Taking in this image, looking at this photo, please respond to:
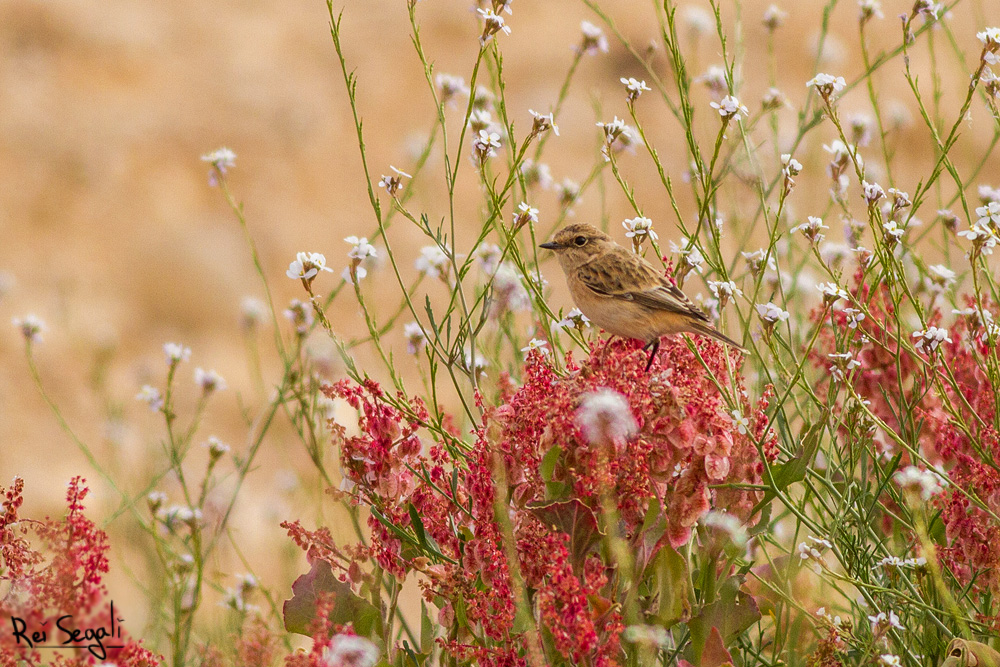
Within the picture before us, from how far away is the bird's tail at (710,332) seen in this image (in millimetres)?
2568

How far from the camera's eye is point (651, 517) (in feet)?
6.63

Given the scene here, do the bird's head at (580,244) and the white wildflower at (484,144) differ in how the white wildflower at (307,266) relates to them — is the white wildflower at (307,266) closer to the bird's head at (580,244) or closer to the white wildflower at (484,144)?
the white wildflower at (484,144)

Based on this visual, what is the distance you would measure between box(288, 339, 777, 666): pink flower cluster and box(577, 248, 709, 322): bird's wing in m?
0.53

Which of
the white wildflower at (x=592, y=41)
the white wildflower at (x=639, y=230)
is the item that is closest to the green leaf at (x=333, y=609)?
the white wildflower at (x=639, y=230)

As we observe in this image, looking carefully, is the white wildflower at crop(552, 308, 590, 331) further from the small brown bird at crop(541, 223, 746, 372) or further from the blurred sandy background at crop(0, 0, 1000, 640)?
the blurred sandy background at crop(0, 0, 1000, 640)

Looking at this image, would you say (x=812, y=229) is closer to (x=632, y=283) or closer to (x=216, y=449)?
(x=632, y=283)

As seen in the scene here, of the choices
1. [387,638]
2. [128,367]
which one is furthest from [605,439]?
[128,367]

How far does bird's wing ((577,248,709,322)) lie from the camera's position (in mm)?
2861

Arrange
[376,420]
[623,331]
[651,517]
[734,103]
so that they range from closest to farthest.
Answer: [651,517], [376,420], [734,103], [623,331]

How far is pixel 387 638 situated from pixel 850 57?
8.50 meters

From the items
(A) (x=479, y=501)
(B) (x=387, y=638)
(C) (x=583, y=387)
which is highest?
(C) (x=583, y=387)

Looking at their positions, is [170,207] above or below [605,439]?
above

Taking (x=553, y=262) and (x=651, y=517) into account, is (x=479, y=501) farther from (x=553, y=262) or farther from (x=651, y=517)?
(x=553, y=262)

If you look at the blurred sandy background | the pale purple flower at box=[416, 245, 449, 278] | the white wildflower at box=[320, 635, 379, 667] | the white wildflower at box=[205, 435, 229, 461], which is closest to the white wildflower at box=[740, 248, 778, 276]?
the pale purple flower at box=[416, 245, 449, 278]
